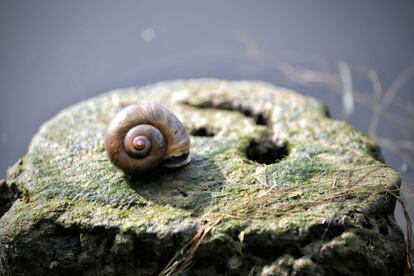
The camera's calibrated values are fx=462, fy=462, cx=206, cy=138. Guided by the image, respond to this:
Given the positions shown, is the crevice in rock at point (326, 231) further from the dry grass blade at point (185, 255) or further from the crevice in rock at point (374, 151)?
the crevice in rock at point (374, 151)

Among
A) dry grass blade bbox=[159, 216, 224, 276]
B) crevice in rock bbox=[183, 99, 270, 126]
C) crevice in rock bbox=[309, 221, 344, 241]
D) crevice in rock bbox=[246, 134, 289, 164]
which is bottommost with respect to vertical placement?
crevice in rock bbox=[309, 221, 344, 241]

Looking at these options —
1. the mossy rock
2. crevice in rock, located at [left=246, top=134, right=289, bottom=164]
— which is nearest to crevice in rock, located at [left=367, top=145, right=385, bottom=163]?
the mossy rock

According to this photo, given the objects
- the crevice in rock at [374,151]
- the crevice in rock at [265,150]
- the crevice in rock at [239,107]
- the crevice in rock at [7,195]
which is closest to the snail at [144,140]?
the crevice in rock at [265,150]

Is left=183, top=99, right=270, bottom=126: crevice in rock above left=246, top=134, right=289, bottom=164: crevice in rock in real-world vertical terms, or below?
above

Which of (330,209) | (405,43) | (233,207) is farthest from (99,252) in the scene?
(405,43)

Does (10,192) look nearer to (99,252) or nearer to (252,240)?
(99,252)

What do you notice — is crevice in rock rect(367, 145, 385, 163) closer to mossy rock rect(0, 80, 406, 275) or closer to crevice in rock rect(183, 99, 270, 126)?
mossy rock rect(0, 80, 406, 275)

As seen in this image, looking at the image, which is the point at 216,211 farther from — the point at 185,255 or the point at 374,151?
the point at 374,151
